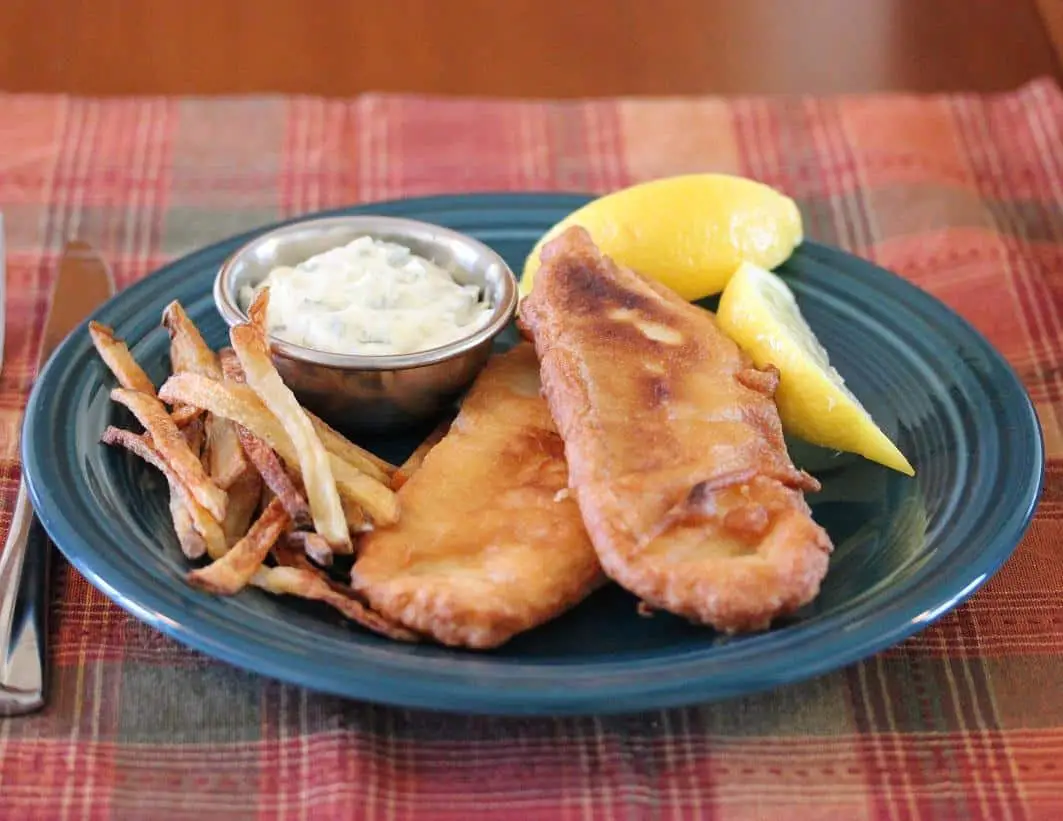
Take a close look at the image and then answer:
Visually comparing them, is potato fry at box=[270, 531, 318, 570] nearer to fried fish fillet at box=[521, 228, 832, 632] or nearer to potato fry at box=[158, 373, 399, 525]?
potato fry at box=[158, 373, 399, 525]

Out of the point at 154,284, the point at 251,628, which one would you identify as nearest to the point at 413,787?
the point at 251,628

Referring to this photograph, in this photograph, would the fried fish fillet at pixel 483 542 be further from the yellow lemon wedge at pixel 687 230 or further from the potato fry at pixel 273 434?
the yellow lemon wedge at pixel 687 230

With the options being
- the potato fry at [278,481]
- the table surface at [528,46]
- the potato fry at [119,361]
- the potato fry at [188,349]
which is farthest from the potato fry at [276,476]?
the table surface at [528,46]

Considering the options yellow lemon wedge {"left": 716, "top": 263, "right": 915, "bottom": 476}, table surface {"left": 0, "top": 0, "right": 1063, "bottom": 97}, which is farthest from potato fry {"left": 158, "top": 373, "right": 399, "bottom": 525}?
table surface {"left": 0, "top": 0, "right": 1063, "bottom": 97}

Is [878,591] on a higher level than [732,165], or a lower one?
higher

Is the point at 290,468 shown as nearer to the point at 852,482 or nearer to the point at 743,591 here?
the point at 743,591

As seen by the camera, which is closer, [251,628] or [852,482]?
[251,628]
